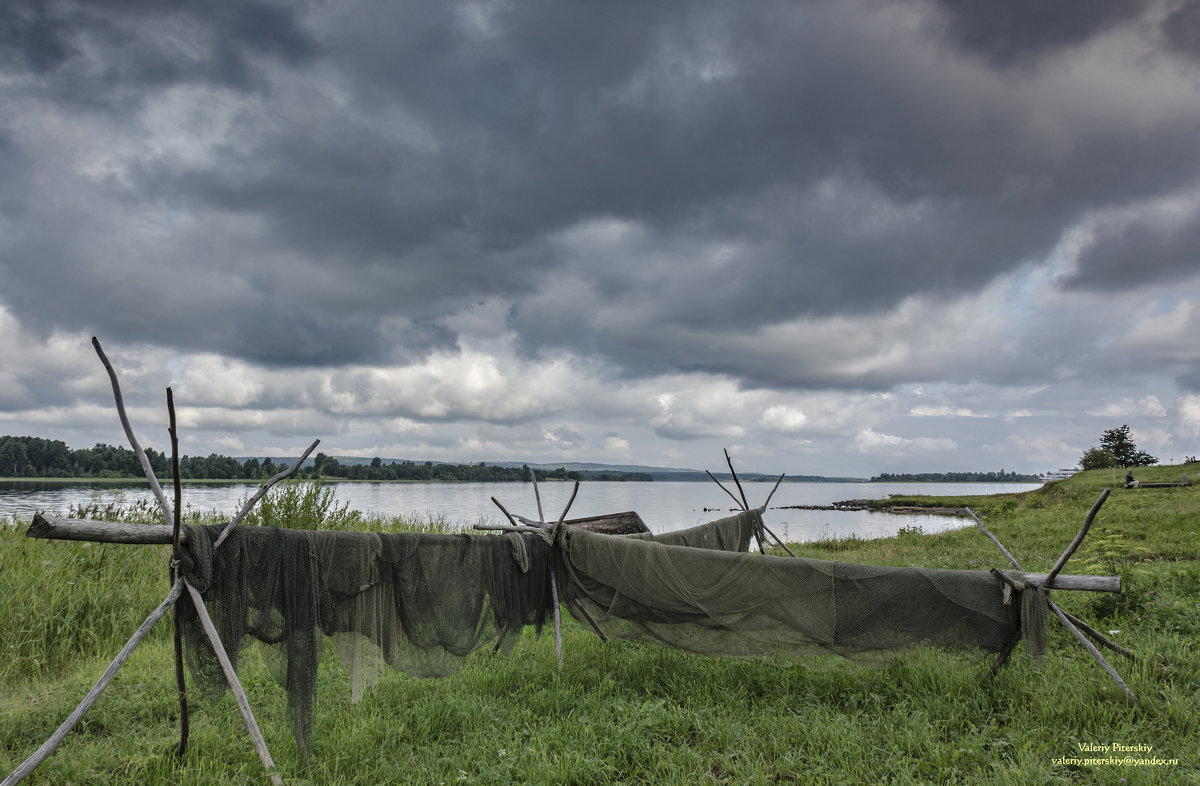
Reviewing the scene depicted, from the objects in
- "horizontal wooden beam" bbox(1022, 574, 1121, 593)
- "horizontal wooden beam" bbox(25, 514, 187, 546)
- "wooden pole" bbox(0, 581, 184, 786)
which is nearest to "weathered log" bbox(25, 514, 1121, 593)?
"horizontal wooden beam" bbox(25, 514, 187, 546)

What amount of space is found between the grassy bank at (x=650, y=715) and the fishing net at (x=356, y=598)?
42 centimetres

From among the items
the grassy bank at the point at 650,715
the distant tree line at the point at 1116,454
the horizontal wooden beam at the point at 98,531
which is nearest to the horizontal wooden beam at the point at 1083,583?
the grassy bank at the point at 650,715

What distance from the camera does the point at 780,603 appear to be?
4.80m

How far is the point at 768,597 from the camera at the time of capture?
483 cm

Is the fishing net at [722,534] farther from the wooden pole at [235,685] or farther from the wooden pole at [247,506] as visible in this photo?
the wooden pole at [235,685]

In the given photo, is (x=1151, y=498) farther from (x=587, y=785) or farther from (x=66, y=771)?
(x=66, y=771)

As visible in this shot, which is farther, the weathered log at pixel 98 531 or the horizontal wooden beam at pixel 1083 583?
the horizontal wooden beam at pixel 1083 583

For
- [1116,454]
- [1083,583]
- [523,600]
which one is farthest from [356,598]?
[1116,454]

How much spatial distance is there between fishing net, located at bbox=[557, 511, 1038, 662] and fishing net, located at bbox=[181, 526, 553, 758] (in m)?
0.80

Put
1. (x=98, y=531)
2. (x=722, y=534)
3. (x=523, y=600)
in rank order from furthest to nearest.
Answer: (x=722, y=534)
(x=523, y=600)
(x=98, y=531)

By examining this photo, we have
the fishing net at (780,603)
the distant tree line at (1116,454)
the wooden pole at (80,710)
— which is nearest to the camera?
the wooden pole at (80,710)

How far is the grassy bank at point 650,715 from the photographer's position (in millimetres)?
3586

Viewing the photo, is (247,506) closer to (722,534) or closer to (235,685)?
(235,685)

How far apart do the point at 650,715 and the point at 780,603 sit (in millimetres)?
1347
